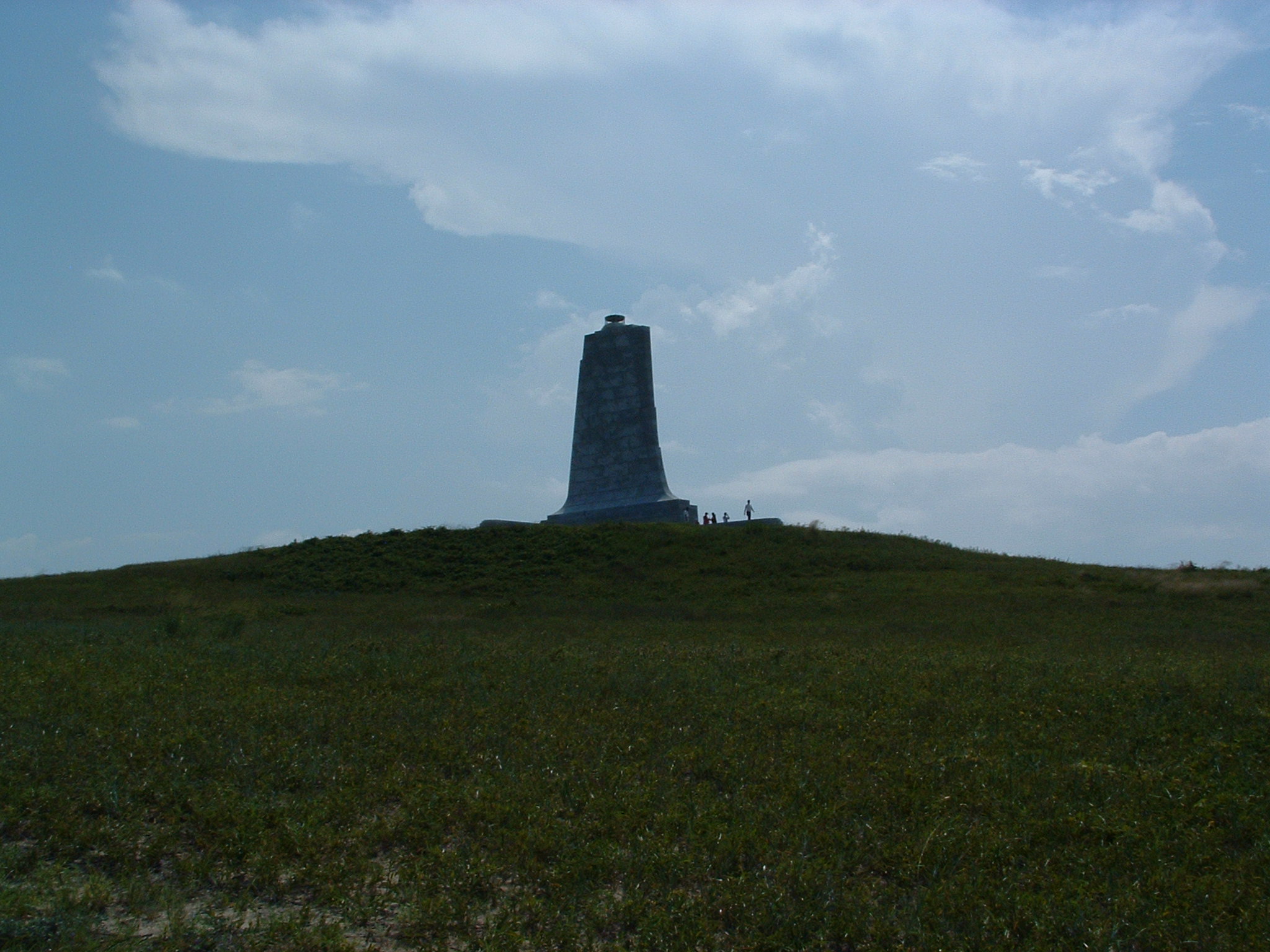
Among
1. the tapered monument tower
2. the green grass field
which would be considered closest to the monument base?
the tapered monument tower

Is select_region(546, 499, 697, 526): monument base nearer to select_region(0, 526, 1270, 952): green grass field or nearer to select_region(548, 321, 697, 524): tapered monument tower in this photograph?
select_region(548, 321, 697, 524): tapered monument tower

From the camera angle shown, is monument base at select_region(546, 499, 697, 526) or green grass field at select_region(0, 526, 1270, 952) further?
monument base at select_region(546, 499, 697, 526)

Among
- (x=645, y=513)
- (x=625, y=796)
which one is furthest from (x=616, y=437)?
(x=625, y=796)

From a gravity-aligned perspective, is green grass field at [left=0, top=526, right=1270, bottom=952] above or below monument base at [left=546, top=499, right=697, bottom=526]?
below

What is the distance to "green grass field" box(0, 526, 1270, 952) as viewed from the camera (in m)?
5.18

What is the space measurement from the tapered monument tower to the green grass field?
2178cm

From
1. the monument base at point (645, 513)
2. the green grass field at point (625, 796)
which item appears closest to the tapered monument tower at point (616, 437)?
the monument base at point (645, 513)

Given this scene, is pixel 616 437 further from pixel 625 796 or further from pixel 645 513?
pixel 625 796

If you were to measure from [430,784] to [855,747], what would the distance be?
3.26 metres

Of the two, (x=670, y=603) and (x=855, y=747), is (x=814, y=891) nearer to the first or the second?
(x=855, y=747)

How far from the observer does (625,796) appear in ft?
22.4

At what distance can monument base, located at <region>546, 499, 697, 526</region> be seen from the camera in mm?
35812

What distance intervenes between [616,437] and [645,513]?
302 cm

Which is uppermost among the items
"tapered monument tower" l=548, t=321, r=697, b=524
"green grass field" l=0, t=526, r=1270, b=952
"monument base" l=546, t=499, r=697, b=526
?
"tapered monument tower" l=548, t=321, r=697, b=524
